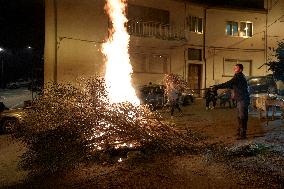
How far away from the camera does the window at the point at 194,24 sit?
92.2 ft

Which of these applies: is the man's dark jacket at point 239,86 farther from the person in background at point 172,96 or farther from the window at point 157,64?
the window at point 157,64

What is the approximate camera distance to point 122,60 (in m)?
21.6

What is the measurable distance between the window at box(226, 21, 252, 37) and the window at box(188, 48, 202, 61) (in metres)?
3.06

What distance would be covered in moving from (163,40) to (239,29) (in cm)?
730

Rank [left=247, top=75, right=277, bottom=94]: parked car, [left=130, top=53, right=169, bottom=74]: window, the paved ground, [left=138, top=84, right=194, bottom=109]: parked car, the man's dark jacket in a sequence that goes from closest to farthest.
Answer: the paved ground
the man's dark jacket
[left=138, top=84, right=194, bottom=109]: parked car
[left=247, top=75, right=277, bottom=94]: parked car
[left=130, top=53, right=169, bottom=74]: window

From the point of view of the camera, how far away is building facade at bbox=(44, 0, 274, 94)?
21.7 m

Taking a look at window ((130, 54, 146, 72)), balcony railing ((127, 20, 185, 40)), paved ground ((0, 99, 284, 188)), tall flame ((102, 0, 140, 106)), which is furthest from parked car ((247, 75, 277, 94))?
paved ground ((0, 99, 284, 188))

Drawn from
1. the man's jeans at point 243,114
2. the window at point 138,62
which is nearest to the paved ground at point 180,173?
the man's jeans at point 243,114

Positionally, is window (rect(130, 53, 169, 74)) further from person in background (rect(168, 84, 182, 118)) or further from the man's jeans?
the man's jeans

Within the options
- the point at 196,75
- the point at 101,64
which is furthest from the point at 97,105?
the point at 196,75

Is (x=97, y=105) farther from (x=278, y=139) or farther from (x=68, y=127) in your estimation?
(x=278, y=139)

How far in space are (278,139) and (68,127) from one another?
556 cm

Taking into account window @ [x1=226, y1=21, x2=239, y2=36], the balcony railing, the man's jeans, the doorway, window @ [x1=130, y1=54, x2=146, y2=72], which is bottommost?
the man's jeans

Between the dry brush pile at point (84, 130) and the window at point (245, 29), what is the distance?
2153 cm
